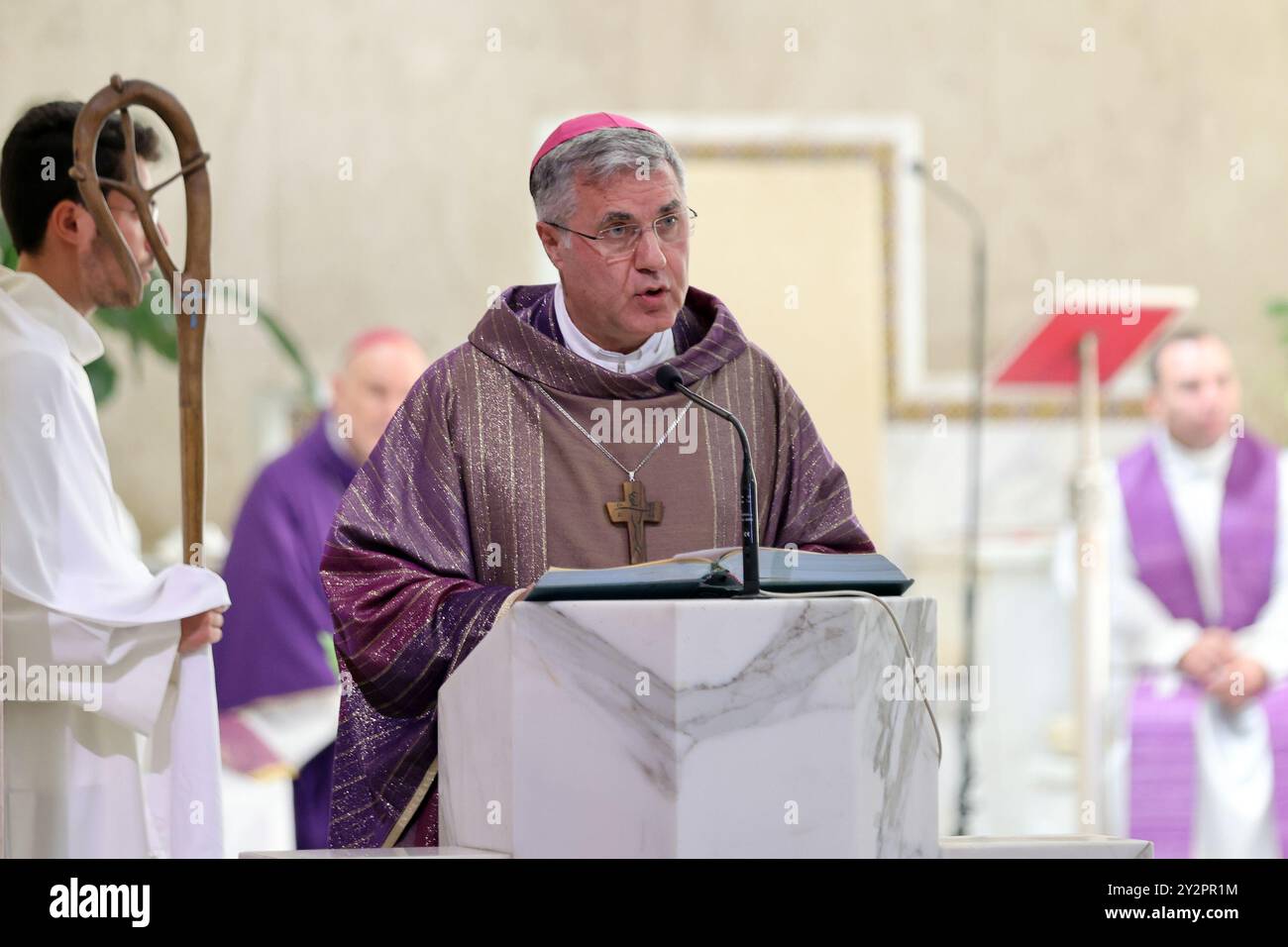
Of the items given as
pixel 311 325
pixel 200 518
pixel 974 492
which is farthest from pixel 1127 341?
pixel 200 518

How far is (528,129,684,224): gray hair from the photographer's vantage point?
3230mm

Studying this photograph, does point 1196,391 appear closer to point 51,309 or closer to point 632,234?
point 632,234

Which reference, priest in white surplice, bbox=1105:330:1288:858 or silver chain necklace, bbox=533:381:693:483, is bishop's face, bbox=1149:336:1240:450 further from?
silver chain necklace, bbox=533:381:693:483

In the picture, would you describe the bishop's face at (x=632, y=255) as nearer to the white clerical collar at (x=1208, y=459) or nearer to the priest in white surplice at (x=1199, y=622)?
the priest in white surplice at (x=1199, y=622)

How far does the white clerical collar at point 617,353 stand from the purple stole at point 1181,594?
4.95 m

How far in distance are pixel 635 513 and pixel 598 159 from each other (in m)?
0.67

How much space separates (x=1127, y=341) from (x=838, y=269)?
2106mm

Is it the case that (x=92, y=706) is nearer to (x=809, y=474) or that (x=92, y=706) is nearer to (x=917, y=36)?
(x=809, y=474)

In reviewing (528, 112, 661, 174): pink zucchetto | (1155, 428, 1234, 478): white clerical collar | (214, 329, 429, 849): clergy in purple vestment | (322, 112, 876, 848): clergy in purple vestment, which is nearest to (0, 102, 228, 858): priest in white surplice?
(322, 112, 876, 848): clergy in purple vestment

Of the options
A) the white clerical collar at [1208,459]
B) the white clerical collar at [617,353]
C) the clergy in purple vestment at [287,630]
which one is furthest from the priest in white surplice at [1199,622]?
the white clerical collar at [617,353]

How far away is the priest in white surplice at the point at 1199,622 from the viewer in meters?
7.62

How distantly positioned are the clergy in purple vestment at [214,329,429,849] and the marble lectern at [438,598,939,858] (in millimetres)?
3815

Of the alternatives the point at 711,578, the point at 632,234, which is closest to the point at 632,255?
the point at 632,234
